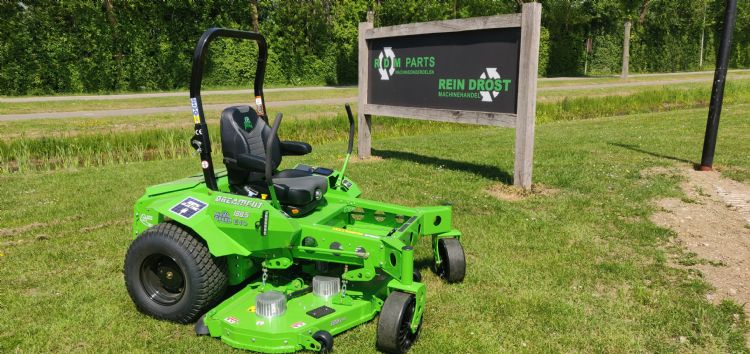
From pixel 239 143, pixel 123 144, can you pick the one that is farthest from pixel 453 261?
pixel 123 144

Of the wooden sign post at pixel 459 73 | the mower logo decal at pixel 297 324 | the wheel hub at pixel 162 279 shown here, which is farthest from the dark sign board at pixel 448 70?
the wheel hub at pixel 162 279

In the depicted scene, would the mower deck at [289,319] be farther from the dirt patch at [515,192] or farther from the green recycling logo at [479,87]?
the green recycling logo at [479,87]

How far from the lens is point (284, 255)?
445cm

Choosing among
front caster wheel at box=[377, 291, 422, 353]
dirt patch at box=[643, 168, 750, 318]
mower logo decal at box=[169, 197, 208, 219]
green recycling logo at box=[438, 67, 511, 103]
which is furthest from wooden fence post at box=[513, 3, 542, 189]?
mower logo decal at box=[169, 197, 208, 219]

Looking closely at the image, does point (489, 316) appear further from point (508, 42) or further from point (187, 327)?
point (508, 42)

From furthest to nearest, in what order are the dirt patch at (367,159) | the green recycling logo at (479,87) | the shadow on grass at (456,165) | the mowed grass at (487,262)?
the dirt patch at (367,159) → the shadow on grass at (456,165) → the green recycling logo at (479,87) → the mowed grass at (487,262)

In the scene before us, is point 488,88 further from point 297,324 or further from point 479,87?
point 297,324

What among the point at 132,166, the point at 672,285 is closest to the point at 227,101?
the point at 132,166

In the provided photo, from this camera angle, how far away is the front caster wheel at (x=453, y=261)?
495cm

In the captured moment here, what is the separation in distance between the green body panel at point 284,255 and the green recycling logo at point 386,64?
5.13 m

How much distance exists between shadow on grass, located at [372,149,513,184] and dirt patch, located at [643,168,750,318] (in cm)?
230

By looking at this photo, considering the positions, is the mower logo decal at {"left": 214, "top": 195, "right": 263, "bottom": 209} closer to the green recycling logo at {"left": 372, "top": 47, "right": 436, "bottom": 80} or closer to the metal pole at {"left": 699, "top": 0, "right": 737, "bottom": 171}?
the green recycling logo at {"left": 372, "top": 47, "right": 436, "bottom": 80}

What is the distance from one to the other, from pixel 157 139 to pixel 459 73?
24.9ft

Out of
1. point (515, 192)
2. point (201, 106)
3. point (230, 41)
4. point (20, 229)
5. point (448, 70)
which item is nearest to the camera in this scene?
point (201, 106)
